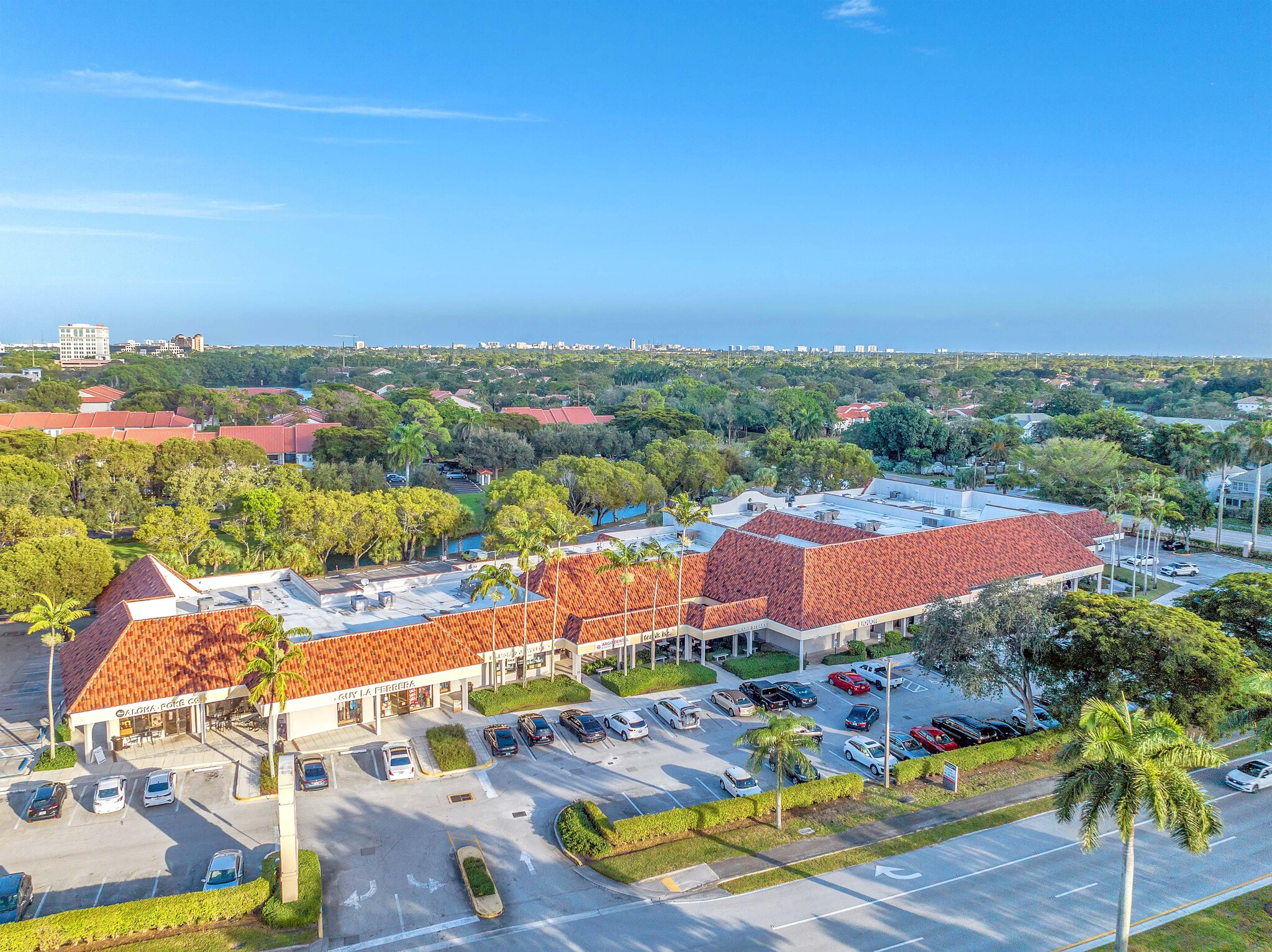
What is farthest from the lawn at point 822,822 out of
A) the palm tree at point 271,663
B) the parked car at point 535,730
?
the palm tree at point 271,663

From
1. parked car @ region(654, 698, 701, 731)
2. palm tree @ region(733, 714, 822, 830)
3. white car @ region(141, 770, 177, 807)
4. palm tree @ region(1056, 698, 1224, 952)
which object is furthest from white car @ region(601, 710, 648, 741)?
palm tree @ region(1056, 698, 1224, 952)

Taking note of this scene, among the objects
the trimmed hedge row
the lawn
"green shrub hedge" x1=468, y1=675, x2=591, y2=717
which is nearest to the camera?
the lawn

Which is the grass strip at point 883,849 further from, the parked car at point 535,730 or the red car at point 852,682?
the parked car at point 535,730

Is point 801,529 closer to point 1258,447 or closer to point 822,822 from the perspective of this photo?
point 822,822

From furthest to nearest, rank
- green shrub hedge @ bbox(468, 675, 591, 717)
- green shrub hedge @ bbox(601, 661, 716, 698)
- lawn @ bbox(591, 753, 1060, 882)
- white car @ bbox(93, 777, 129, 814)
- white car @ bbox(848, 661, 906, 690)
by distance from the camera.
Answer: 1. white car @ bbox(848, 661, 906, 690)
2. green shrub hedge @ bbox(601, 661, 716, 698)
3. green shrub hedge @ bbox(468, 675, 591, 717)
4. white car @ bbox(93, 777, 129, 814)
5. lawn @ bbox(591, 753, 1060, 882)

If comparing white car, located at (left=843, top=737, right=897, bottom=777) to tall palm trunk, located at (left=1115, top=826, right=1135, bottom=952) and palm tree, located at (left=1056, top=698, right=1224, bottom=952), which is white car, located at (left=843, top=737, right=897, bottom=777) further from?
palm tree, located at (left=1056, top=698, right=1224, bottom=952)

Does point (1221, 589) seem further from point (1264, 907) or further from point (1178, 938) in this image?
point (1178, 938)
